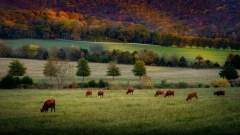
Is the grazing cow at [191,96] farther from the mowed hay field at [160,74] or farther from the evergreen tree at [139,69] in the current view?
the evergreen tree at [139,69]

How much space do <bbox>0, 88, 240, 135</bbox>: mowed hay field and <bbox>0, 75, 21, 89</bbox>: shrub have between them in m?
0.22

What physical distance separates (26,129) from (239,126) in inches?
240

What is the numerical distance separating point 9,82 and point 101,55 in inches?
128

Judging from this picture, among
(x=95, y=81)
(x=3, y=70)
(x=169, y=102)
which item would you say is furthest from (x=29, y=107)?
(x=169, y=102)

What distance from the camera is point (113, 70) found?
17375 millimetres

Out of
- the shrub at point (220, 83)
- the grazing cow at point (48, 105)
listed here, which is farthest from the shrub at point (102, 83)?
the shrub at point (220, 83)

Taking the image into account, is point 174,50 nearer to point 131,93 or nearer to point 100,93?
point 131,93

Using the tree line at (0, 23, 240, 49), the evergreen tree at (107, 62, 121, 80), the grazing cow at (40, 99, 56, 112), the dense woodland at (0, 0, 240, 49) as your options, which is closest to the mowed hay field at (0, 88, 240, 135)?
the grazing cow at (40, 99, 56, 112)

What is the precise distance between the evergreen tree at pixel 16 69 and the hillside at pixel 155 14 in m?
2.07

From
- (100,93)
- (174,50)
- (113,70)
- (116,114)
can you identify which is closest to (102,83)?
(100,93)

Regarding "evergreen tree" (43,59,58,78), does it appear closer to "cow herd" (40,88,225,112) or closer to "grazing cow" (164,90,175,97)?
"cow herd" (40,88,225,112)

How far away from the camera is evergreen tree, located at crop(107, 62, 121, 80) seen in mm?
17312

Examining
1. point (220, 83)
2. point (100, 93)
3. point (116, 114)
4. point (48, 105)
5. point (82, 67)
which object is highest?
point (82, 67)

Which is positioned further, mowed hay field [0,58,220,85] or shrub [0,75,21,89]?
mowed hay field [0,58,220,85]
